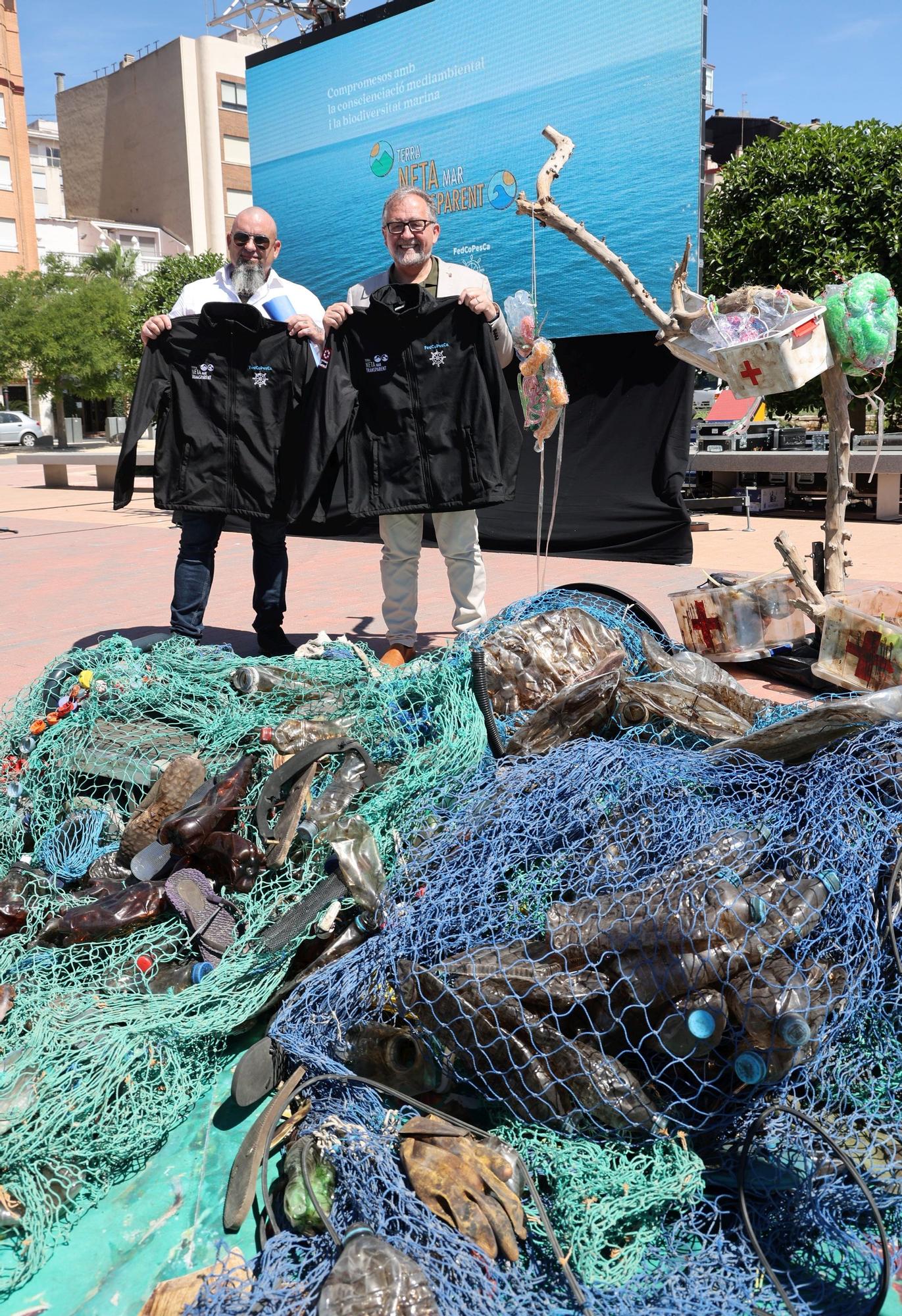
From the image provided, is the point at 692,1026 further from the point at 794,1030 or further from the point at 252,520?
the point at 252,520

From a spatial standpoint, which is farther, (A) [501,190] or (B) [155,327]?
(A) [501,190]

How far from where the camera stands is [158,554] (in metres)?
10.6

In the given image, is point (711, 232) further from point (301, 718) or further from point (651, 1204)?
point (651, 1204)

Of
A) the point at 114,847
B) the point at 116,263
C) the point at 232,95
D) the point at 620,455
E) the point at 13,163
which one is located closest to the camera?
the point at 114,847

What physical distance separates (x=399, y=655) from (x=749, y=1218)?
3047 mm

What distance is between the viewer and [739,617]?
5543 mm

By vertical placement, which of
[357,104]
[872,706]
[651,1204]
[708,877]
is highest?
[357,104]

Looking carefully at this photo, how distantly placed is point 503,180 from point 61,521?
7896 millimetres

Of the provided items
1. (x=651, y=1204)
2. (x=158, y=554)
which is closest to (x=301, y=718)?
(x=651, y=1204)

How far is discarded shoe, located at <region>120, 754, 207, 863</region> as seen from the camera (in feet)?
10.8

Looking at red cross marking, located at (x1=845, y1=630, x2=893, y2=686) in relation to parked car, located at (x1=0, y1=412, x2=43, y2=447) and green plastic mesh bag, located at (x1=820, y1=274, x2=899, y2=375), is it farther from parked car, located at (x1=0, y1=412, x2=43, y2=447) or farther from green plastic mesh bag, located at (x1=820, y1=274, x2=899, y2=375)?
parked car, located at (x1=0, y1=412, x2=43, y2=447)

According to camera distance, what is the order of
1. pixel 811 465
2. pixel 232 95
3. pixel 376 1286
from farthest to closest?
1. pixel 232 95
2. pixel 811 465
3. pixel 376 1286

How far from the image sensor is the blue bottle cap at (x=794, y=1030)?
6.71 ft

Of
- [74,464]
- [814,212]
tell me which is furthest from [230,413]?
[74,464]
